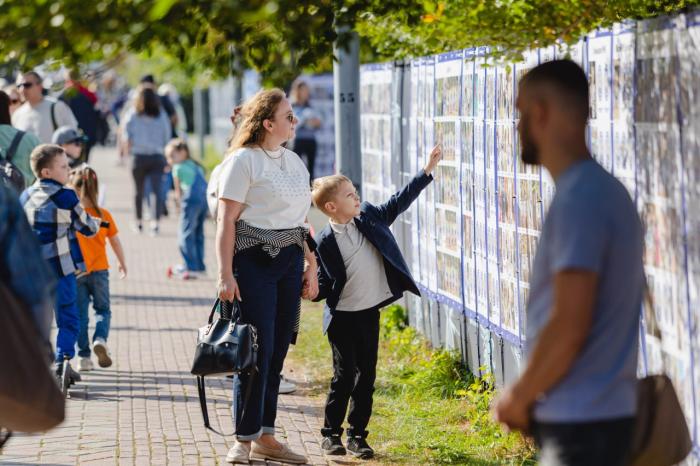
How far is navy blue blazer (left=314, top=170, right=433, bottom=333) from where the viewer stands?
650 centimetres

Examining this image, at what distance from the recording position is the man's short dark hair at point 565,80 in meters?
3.46

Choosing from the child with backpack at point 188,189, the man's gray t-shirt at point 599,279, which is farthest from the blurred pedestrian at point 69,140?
the man's gray t-shirt at point 599,279

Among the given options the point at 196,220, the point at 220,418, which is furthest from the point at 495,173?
the point at 196,220

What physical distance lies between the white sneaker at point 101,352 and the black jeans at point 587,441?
5.65 meters

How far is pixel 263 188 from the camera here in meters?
6.04

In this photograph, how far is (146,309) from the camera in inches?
460

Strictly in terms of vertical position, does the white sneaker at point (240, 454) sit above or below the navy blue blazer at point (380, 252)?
below

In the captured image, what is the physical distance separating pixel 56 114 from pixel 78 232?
3559 mm

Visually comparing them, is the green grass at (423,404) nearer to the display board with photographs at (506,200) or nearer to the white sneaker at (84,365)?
the display board with photographs at (506,200)

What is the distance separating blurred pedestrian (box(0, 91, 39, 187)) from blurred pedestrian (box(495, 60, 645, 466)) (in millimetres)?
6767

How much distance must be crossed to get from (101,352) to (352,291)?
279 centimetres

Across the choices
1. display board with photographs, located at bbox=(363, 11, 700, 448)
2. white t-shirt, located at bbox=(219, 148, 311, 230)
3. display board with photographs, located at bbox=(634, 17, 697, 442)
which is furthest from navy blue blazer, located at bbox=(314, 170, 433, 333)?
display board with photographs, located at bbox=(634, 17, 697, 442)

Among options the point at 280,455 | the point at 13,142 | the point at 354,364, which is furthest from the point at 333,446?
the point at 13,142

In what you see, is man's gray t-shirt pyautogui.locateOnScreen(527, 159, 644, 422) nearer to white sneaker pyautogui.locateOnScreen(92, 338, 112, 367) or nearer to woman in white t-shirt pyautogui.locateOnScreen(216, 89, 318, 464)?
woman in white t-shirt pyautogui.locateOnScreen(216, 89, 318, 464)
